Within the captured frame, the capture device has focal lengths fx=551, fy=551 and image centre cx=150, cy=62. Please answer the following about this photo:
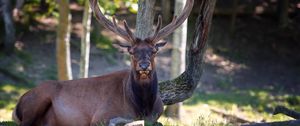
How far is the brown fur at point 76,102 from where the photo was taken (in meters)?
8.97

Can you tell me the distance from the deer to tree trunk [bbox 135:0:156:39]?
1.11 metres

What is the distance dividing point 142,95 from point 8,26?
11522 mm

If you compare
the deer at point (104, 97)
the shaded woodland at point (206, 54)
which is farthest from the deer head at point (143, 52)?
the shaded woodland at point (206, 54)

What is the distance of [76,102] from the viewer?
927cm

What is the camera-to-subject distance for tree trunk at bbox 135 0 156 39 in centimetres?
1032

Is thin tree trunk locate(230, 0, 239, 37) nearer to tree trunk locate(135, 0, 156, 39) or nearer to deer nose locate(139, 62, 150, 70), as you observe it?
tree trunk locate(135, 0, 156, 39)

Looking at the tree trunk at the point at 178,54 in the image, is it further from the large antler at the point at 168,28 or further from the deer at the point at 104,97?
the deer at the point at 104,97

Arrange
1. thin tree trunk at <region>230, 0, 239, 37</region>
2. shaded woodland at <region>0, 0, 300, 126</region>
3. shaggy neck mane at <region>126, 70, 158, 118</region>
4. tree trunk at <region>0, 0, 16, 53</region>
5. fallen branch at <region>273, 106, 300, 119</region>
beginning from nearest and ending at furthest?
fallen branch at <region>273, 106, 300, 119</region>, shaggy neck mane at <region>126, 70, 158, 118</region>, shaded woodland at <region>0, 0, 300, 126</region>, tree trunk at <region>0, 0, 16, 53</region>, thin tree trunk at <region>230, 0, 239, 37</region>

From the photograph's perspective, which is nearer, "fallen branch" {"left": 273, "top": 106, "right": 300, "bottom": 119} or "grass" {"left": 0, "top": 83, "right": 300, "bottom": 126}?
"fallen branch" {"left": 273, "top": 106, "right": 300, "bottom": 119}

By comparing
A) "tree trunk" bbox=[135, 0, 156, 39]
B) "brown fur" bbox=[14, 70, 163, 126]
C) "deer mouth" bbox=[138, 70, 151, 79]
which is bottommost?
"brown fur" bbox=[14, 70, 163, 126]

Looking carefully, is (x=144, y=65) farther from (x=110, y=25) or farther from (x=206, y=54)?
(x=206, y=54)

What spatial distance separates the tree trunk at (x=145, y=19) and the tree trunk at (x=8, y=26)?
383 inches

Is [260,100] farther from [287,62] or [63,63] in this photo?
[63,63]

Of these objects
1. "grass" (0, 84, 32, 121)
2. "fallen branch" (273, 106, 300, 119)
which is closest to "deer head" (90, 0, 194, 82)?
"fallen branch" (273, 106, 300, 119)
